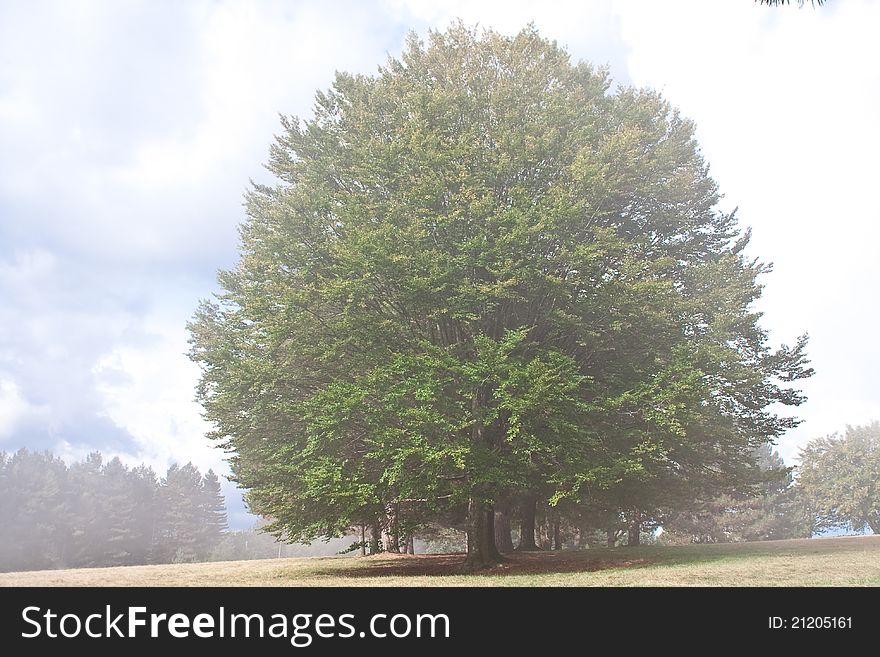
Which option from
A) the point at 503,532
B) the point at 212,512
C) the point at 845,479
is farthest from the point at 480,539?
the point at 212,512

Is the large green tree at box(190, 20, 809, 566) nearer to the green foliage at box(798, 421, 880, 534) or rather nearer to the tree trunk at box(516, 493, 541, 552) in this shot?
the tree trunk at box(516, 493, 541, 552)

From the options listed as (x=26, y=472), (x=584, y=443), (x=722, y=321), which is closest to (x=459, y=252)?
(x=584, y=443)

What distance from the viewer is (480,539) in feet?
67.4

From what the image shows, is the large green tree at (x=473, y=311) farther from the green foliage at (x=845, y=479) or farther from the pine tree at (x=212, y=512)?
the pine tree at (x=212, y=512)

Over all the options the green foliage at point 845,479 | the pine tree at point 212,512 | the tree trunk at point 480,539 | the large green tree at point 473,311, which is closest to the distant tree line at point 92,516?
the pine tree at point 212,512

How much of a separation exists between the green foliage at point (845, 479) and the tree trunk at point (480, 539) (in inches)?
2212

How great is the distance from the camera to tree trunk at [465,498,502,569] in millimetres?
20297

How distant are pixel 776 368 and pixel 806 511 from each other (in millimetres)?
Answer: 56591

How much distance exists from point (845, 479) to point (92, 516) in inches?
3923

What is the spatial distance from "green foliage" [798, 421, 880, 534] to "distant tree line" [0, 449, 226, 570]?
89468 mm

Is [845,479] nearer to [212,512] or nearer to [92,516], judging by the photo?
[92,516]

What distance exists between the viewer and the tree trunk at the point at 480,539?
2030 centimetres
